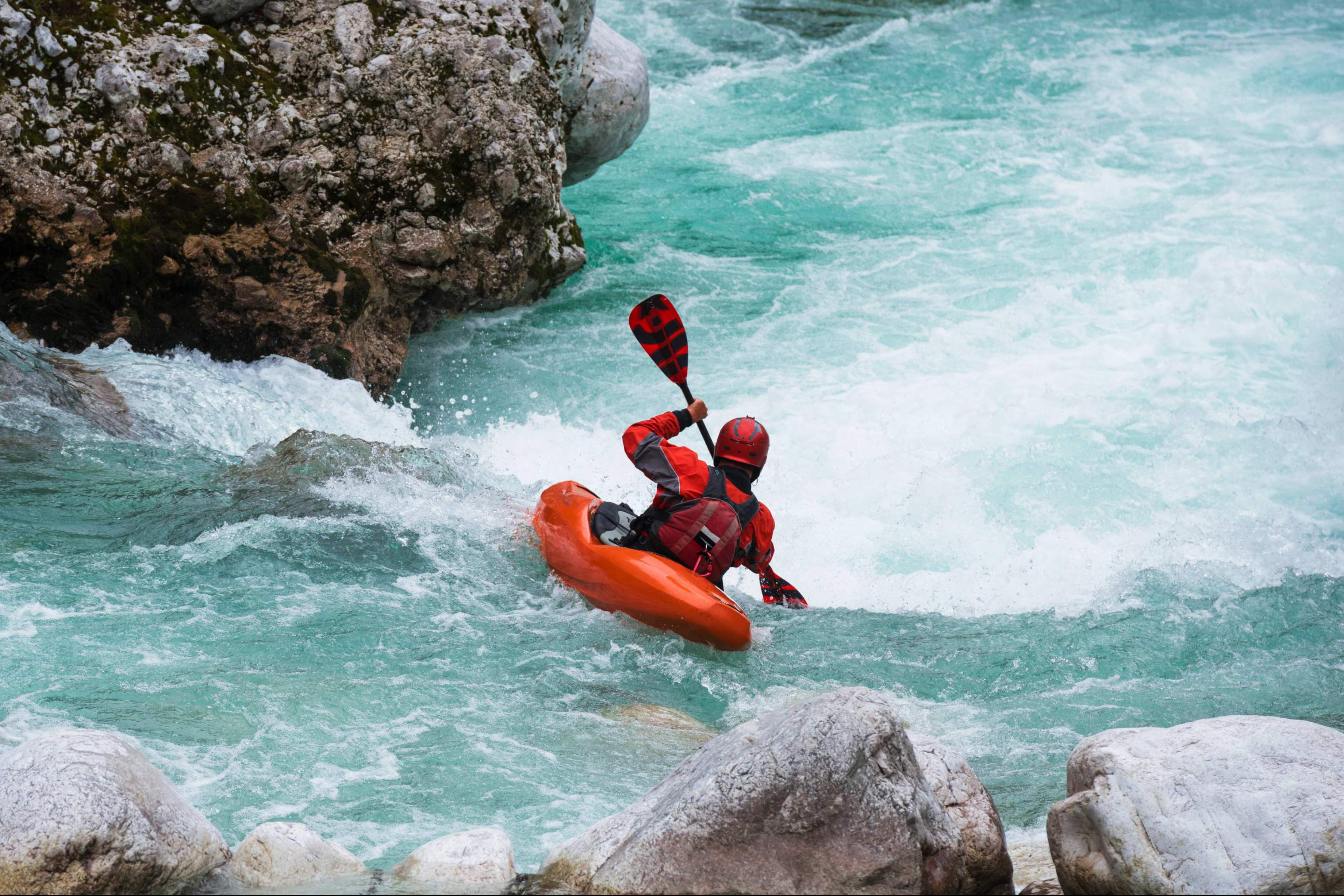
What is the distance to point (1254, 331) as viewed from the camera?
31.1 ft

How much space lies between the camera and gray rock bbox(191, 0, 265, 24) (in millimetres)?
6754

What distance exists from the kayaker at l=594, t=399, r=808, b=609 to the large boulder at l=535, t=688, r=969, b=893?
7.62 feet

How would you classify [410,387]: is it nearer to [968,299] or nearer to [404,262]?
[404,262]

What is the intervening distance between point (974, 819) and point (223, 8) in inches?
244

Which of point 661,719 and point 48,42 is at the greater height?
point 48,42

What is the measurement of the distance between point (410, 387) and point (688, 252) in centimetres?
336

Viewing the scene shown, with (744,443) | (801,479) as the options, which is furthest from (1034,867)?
(801,479)

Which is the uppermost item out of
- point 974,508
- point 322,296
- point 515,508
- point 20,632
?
point 322,296

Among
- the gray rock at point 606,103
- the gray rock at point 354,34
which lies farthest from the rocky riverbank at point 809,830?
the gray rock at point 606,103

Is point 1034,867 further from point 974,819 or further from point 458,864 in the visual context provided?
point 458,864

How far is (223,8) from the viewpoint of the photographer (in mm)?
6828

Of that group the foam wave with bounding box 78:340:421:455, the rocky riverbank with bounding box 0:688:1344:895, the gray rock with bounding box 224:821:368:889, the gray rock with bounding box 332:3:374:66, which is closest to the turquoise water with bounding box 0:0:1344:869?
the foam wave with bounding box 78:340:421:455

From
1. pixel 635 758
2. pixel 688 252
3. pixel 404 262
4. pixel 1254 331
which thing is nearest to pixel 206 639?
pixel 635 758

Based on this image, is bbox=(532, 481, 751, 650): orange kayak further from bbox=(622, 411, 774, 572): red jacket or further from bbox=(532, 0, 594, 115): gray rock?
bbox=(532, 0, 594, 115): gray rock
